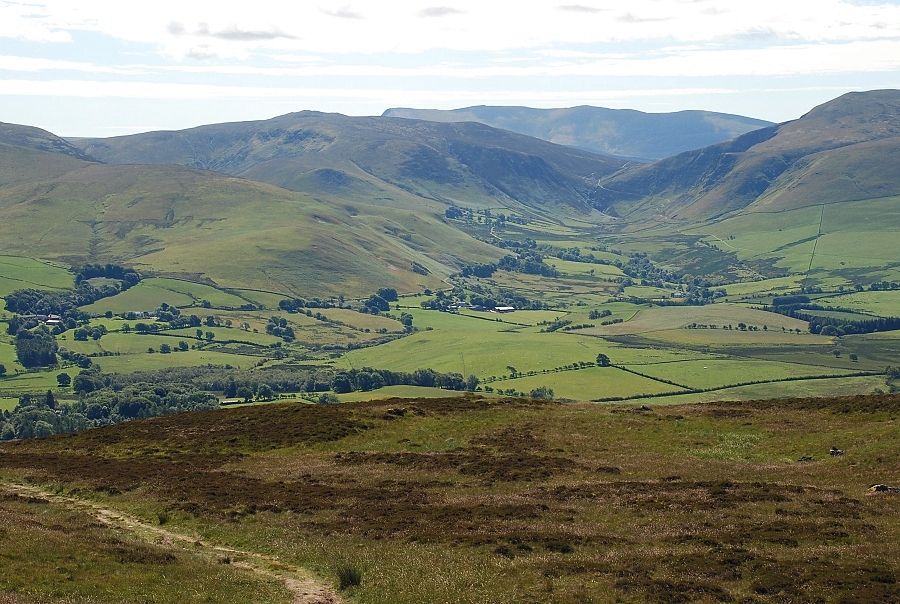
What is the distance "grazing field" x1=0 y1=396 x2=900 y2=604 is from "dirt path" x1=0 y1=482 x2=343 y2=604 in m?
0.42

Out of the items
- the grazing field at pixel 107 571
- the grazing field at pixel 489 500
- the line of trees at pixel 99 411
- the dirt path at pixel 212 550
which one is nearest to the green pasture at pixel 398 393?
the line of trees at pixel 99 411

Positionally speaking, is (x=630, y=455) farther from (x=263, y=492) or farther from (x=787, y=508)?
(x=263, y=492)

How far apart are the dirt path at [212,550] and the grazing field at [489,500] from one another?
422 millimetres

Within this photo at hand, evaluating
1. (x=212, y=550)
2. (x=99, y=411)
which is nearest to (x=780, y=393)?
(x=99, y=411)

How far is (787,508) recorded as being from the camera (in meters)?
45.0

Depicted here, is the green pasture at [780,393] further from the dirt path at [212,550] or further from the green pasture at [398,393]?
the dirt path at [212,550]

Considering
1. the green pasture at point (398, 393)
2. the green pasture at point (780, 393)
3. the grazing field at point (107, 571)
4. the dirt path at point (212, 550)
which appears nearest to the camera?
the grazing field at point (107, 571)

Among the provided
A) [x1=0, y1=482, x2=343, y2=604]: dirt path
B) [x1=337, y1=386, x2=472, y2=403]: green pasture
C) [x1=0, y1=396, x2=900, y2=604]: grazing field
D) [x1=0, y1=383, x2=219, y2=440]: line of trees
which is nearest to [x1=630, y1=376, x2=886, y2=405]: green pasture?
[x1=337, y1=386, x2=472, y2=403]: green pasture

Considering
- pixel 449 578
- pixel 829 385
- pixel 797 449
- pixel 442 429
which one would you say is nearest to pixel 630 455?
pixel 797 449

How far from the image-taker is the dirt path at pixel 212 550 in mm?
36369

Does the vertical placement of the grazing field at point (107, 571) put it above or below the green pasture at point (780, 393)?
above

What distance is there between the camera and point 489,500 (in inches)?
2010

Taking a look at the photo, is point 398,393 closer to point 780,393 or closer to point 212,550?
point 780,393

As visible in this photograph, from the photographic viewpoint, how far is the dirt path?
36.4m
